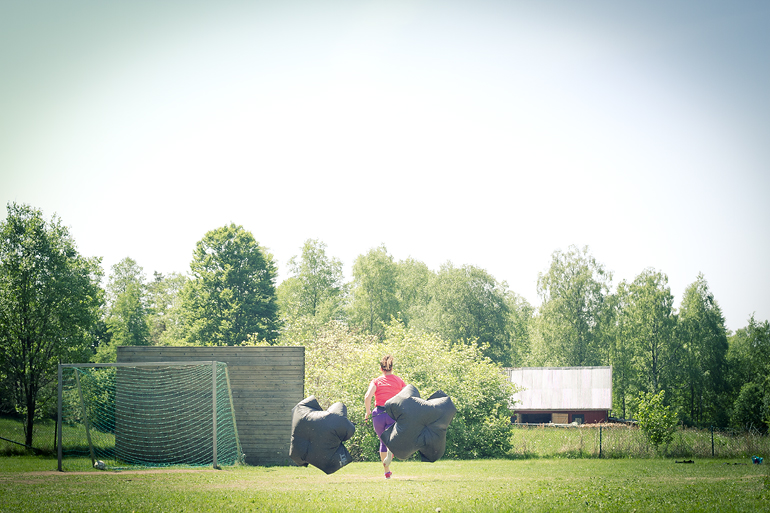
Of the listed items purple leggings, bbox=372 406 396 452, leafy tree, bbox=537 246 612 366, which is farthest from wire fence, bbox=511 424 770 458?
leafy tree, bbox=537 246 612 366

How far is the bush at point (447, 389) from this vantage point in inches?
716

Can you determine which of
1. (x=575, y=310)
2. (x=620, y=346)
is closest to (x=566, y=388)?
(x=575, y=310)

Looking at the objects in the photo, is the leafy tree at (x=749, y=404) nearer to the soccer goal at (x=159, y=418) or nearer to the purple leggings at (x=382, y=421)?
the soccer goal at (x=159, y=418)

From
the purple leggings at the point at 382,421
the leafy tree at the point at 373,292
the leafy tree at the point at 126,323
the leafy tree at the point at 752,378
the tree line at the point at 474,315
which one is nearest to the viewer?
the purple leggings at the point at 382,421

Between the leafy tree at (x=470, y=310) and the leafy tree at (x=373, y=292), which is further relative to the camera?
the leafy tree at (x=373, y=292)

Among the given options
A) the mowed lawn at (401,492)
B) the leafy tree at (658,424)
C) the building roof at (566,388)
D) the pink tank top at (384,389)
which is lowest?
the building roof at (566,388)

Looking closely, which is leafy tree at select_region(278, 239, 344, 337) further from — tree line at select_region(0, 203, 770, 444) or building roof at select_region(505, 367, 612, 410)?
building roof at select_region(505, 367, 612, 410)

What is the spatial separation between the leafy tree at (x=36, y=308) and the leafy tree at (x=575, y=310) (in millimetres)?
35199

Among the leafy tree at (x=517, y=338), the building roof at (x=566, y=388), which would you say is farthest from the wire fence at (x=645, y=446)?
the leafy tree at (x=517, y=338)

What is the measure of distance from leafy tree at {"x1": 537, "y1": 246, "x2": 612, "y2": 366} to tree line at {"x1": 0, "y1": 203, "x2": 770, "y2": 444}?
8cm

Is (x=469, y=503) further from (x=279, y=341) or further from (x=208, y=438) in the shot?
(x=279, y=341)

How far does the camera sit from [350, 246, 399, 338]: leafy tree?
57312mm

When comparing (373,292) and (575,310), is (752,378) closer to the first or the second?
(575,310)

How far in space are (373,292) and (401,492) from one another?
4974 cm
